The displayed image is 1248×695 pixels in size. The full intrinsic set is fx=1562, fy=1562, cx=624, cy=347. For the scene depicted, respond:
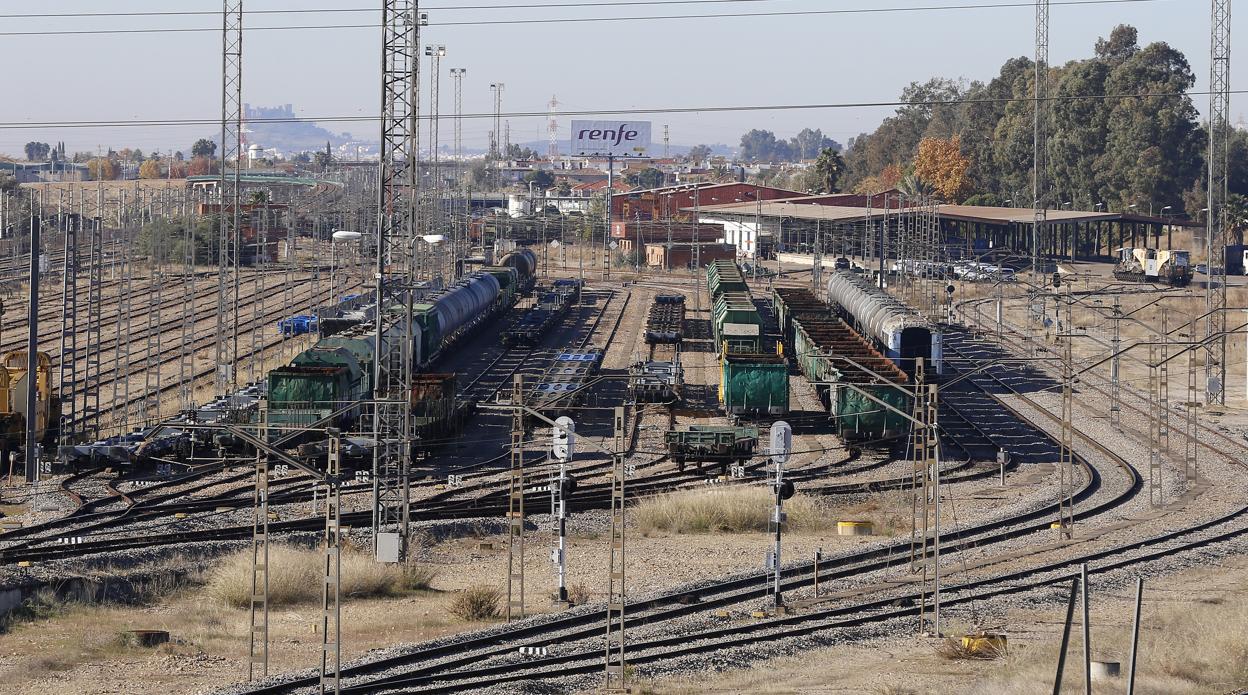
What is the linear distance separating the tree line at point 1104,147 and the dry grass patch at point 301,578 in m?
94.7

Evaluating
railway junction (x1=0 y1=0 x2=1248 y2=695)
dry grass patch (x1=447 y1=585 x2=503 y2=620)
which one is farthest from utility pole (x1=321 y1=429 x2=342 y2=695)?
dry grass patch (x1=447 y1=585 x2=503 y2=620)

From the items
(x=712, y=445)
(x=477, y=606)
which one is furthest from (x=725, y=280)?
(x=477, y=606)

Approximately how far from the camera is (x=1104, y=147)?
131 meters

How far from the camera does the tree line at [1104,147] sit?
12631 centimetres

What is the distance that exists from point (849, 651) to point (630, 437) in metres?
21.4

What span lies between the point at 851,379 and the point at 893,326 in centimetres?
1033

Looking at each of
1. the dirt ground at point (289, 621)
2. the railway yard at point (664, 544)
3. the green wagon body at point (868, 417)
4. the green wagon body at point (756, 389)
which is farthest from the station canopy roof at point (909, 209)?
the dirt ground at point (289, 621)

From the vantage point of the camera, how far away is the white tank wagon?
50763 mm

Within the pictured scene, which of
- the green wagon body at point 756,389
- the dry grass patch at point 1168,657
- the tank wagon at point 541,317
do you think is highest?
the tank wagon at point 541,317

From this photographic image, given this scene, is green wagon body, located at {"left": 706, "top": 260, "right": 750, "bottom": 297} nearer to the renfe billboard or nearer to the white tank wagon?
the white tank wagon

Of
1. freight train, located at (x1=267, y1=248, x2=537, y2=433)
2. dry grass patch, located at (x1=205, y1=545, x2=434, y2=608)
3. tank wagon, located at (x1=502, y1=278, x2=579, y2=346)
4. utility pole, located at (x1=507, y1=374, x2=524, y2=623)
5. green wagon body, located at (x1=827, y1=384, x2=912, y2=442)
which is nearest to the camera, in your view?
utility pole, located at (x1=507, y1=374, x2=524, y2=623)

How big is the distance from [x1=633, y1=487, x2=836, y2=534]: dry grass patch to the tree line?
85.4 m

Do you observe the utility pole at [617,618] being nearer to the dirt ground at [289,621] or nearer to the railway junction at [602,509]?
the railway junction at [602,509]

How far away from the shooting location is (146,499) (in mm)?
34094
